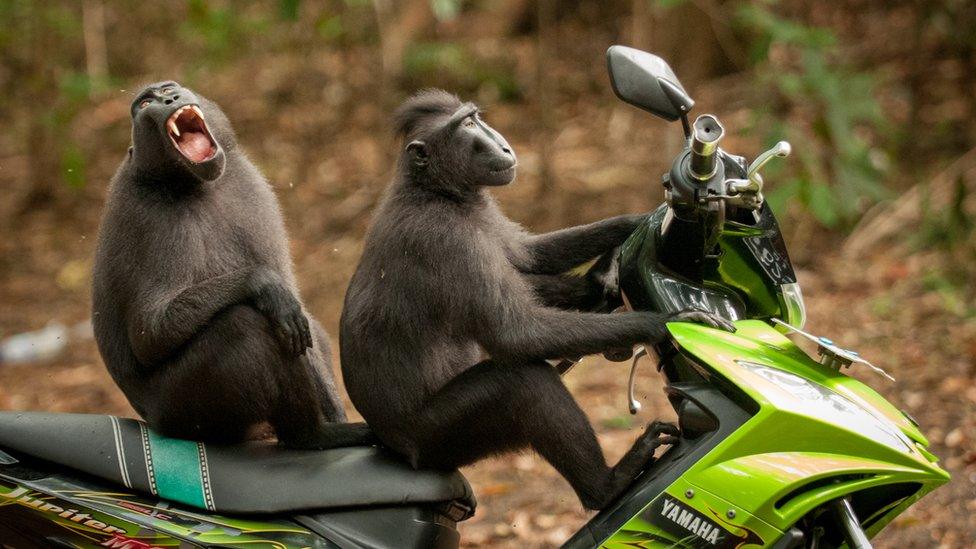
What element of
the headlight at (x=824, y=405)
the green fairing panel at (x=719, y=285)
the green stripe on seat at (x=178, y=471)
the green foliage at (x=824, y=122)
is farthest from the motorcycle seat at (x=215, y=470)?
the green foliage at (x=824, y=122)

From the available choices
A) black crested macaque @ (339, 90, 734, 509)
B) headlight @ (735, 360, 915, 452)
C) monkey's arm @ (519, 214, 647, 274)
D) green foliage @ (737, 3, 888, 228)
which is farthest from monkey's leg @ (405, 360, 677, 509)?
green foliage @ (737, 3, 888, 228)

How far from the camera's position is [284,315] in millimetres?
3236

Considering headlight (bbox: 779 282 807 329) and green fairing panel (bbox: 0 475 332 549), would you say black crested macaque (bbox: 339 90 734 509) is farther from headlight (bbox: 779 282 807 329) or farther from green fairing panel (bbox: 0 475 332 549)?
Answer: green fairing panel (bbox: 0 475 332 549)

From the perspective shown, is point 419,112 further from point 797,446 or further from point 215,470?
point 797,446

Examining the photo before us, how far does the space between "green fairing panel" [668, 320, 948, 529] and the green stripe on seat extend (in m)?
1.36

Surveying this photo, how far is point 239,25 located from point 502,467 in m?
4.71

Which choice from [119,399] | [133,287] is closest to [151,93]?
[133,287]

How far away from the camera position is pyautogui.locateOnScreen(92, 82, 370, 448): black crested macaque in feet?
10.6

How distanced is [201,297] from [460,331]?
805mm

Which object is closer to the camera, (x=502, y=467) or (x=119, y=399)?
(x=502, y=467)

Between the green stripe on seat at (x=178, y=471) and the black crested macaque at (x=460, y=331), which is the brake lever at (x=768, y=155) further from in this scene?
the green stripe on seat at (x=178, y=471)

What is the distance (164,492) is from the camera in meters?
3.05

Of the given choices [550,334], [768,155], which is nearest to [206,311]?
[550,334]

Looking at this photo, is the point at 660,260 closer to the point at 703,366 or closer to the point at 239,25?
the point at 703,366
